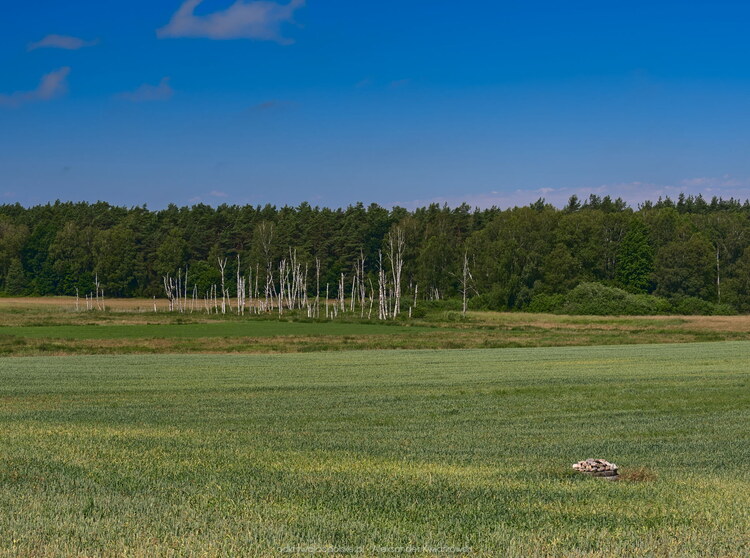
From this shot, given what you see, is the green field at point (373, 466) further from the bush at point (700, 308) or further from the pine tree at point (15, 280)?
the pine tree at point (15, 280)

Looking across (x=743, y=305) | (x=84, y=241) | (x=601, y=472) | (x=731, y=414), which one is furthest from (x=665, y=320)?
(x=84, y=241)

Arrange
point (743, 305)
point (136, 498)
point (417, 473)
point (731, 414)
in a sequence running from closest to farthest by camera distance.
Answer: point (136, 498), point (417, 473), point (731, 414), point (743, 305)

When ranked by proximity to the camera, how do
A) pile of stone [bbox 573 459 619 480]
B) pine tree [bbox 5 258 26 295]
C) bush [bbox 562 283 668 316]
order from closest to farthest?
pile of stone [bbox 573 459 619 480] → bush [bbox 562 283 668 316] → pine tree [bbox 5 258 26 295]

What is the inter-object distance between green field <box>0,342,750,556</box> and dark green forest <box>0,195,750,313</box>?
9716cm

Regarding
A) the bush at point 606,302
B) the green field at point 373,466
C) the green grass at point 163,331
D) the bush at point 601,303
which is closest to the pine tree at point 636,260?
the bush at point 601,303

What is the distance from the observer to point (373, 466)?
13047 mm

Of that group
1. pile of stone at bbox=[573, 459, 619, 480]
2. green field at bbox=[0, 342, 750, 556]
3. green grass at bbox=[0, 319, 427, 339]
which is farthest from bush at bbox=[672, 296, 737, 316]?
pile of stone at bbox=[573, 459, 619, 480]

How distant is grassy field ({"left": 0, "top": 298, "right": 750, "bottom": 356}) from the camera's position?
200ft

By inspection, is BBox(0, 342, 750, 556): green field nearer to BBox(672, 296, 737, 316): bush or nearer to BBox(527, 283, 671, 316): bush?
BBox(527, 283, 671, 316): bush

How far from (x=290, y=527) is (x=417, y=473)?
4067mm

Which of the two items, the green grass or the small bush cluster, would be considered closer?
the green grass

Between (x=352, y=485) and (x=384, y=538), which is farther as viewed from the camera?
(x=352, y=485)

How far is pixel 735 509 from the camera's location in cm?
987

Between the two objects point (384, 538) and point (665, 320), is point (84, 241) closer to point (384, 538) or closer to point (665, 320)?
point (665, 320)
